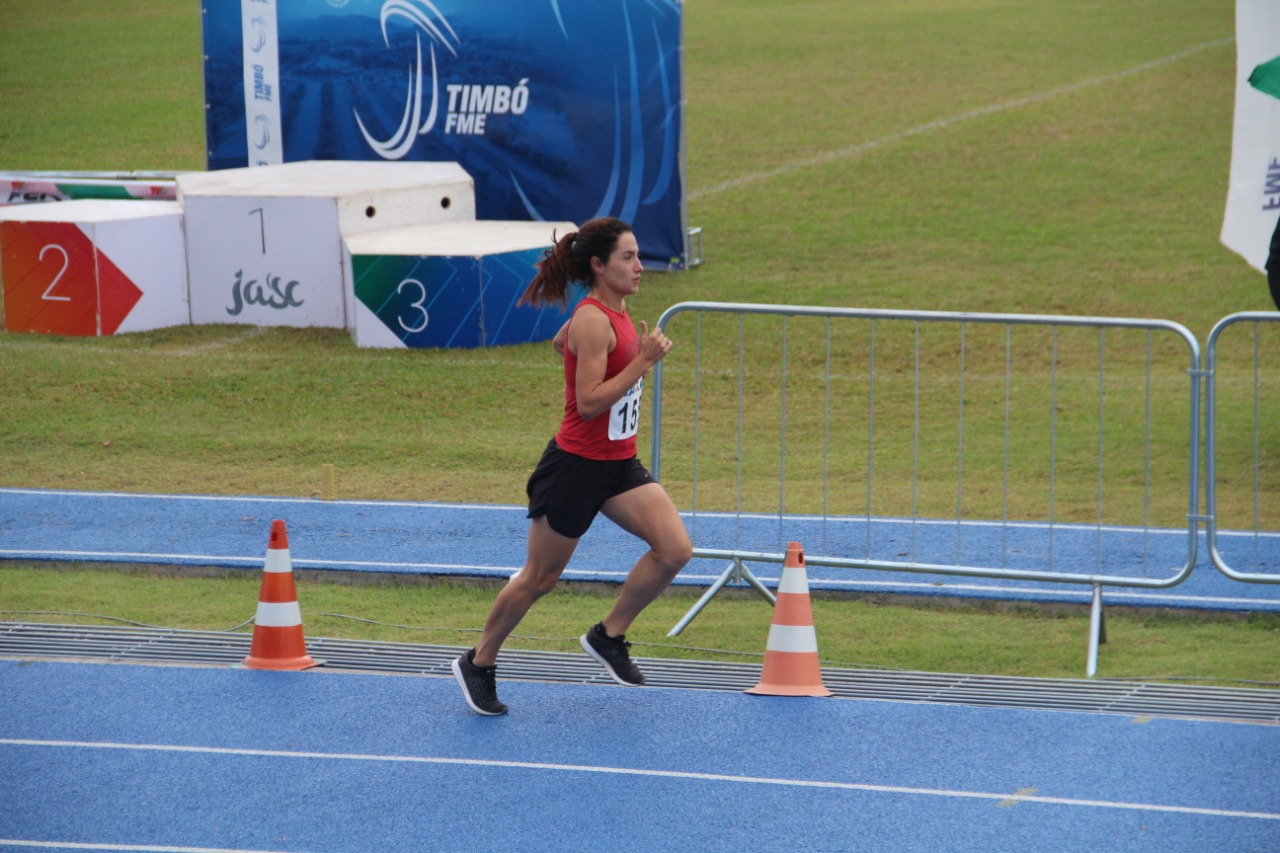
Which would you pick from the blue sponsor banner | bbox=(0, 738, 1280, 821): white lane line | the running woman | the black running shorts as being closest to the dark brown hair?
the running woman

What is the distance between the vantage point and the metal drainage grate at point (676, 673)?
21.4ft

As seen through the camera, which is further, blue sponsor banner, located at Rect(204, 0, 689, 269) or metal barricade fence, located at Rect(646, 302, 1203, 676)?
blue sponsor banner, located at Rect(204, 0, 689, 269)

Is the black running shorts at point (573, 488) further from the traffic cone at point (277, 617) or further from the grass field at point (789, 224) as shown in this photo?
the grass field at point (789, 224)

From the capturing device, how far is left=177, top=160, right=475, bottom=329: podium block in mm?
14203

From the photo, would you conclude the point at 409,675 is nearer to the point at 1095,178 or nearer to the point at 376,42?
the point at 376,42

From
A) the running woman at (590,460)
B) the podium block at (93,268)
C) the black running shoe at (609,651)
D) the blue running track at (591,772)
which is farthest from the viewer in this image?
the podium block at (93,268)

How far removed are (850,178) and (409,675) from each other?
14.6 meters

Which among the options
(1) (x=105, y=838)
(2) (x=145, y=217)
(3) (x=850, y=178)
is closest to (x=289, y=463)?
(2) (x=145, y=217)

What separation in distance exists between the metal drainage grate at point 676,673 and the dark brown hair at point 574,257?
1.76 meters

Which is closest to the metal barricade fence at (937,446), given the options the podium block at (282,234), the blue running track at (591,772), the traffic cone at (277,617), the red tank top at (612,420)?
the blue running track at (591,772)

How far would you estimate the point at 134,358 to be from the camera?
13.9 metres

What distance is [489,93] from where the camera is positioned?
645 inches

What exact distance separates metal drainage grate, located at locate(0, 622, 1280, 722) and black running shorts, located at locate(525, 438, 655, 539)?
1.02 metres

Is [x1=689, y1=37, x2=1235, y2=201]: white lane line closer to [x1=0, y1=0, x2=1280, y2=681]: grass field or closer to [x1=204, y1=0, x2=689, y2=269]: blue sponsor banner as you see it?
[x1=0, y1=0, x2=1280, y2=681]: grass field
